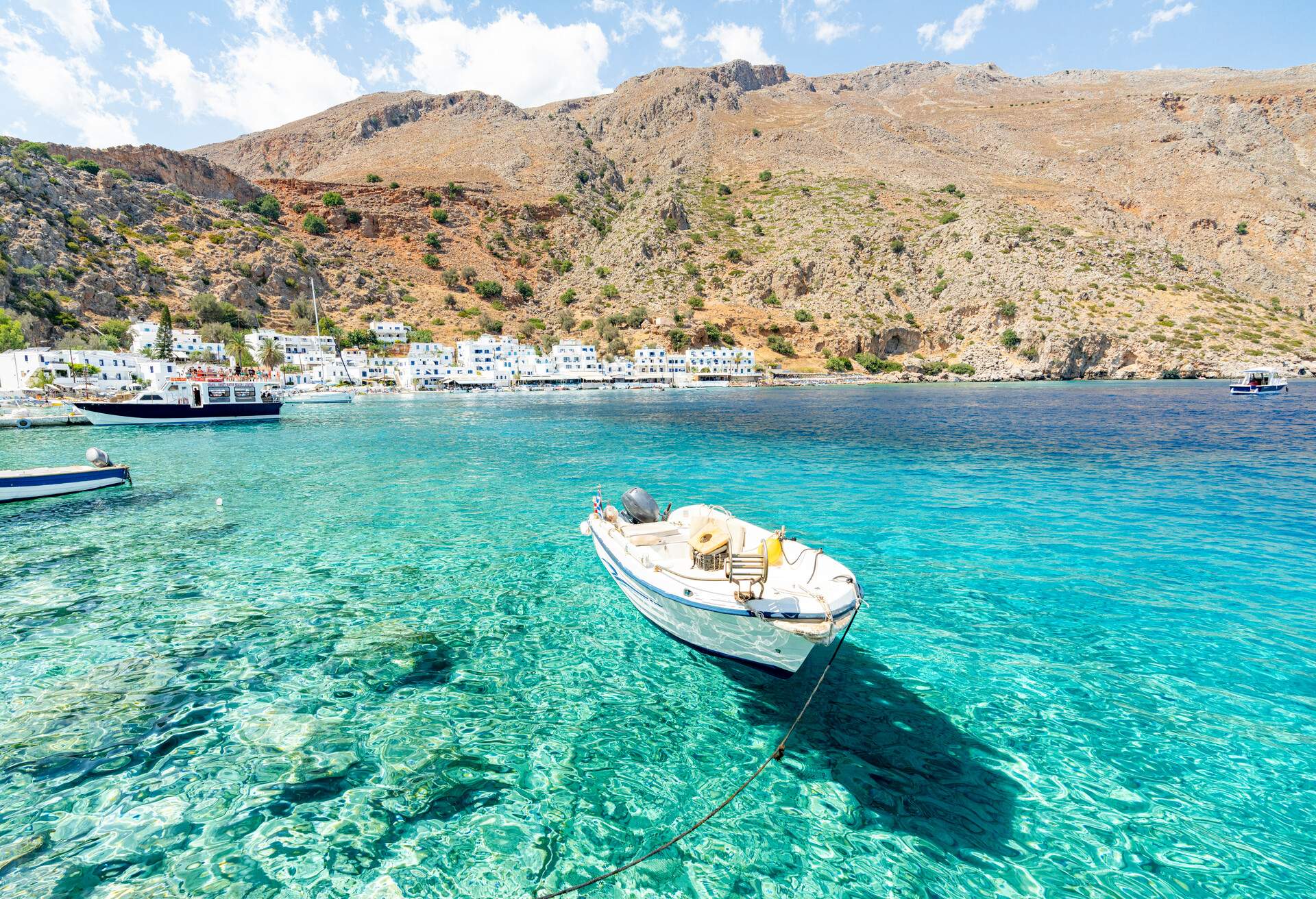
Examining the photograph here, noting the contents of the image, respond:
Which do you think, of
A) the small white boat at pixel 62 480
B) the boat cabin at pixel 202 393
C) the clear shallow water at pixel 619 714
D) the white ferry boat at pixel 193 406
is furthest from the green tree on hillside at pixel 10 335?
the clear shallow water at pixel 619 714

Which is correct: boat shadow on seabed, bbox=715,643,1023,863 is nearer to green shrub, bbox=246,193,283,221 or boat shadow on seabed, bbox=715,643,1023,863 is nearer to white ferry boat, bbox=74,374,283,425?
white ferry boat, bbox=74,374,283,425

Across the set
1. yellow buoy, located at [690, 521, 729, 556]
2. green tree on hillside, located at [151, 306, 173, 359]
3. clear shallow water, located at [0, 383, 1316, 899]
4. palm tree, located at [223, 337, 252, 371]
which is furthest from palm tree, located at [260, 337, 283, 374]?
yellow buoy, located at [690, 521, 729, 556]

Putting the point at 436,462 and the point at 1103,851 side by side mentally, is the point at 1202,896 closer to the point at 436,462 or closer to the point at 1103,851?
the point at 1103,851

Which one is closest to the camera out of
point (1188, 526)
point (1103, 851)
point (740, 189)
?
point (1103, 851)

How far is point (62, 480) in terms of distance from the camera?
2039cm

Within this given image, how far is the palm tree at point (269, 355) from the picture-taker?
9481 centimetres

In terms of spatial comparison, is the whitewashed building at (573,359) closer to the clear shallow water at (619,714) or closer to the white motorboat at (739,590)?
the clear shallow water at (619,714)

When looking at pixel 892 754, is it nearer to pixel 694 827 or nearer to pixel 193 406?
pixel 694 827

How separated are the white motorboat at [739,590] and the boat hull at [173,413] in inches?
2290

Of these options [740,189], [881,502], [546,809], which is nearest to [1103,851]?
[546,809]

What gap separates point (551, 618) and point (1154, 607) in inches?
451

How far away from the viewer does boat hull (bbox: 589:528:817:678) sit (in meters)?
6.67

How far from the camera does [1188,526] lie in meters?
15.6

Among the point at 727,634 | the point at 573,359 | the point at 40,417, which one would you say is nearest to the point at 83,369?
the point at 40,417
